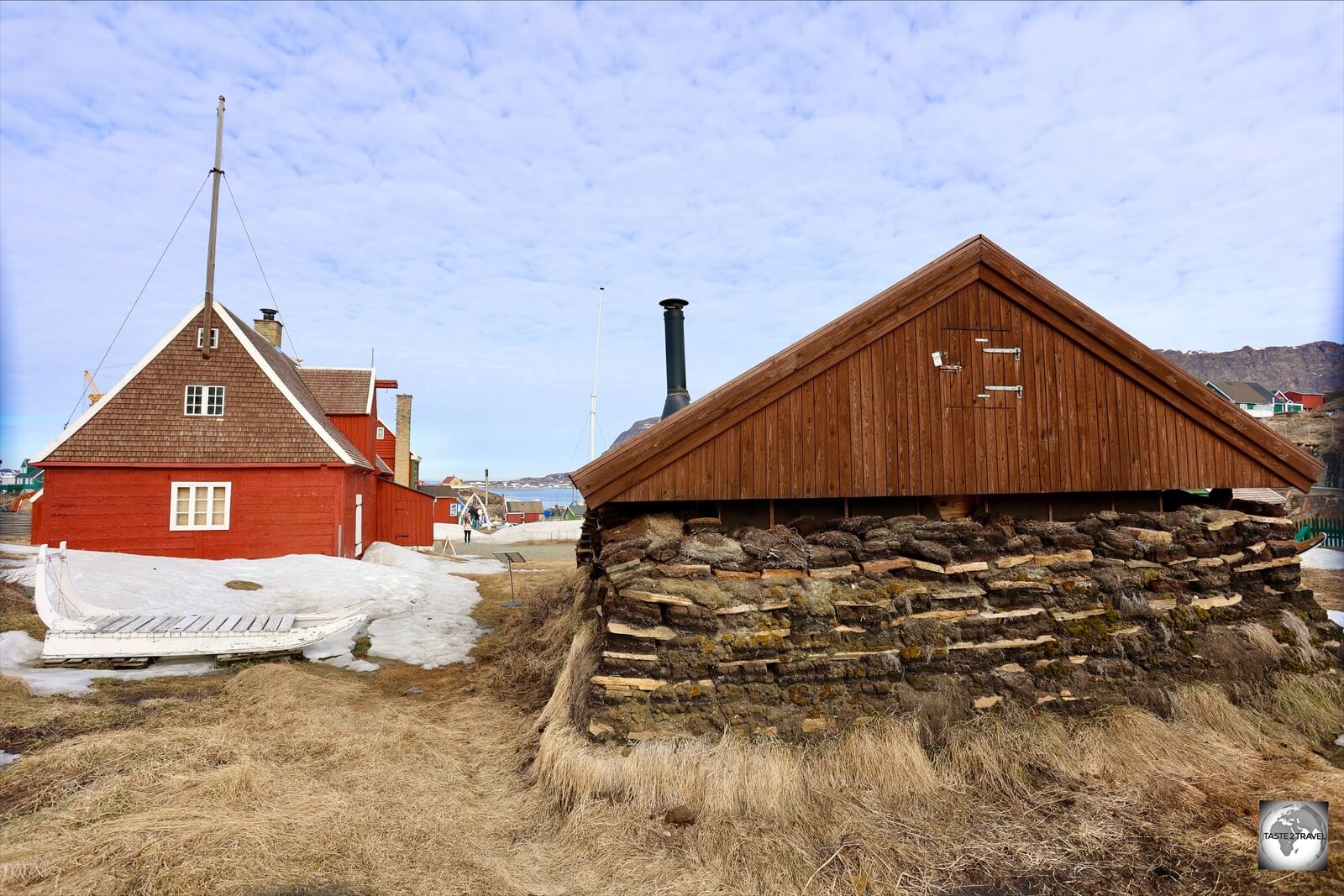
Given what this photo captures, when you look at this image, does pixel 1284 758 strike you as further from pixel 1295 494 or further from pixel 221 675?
pixel 221 675

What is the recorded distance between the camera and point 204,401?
1816 cm

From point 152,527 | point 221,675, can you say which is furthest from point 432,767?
point 152,527

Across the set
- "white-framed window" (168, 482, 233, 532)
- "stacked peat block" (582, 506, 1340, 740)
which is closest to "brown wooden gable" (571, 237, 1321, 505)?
"stacked peat block" (582, 506, 1340, 740)

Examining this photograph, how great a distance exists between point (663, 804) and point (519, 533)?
4025 cm

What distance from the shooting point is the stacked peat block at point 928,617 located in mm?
5773

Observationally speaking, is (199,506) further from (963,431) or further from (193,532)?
(963,431)

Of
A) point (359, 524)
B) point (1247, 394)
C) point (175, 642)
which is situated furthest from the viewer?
point (1247, 394)

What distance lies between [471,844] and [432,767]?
1483mm

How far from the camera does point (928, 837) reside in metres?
4.90

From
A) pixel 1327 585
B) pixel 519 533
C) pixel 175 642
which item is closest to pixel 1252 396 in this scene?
pixel 1327 585

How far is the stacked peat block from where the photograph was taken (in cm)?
577

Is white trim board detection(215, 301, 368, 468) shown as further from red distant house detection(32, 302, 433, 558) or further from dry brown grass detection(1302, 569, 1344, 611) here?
dry brown grass detection(1302, 569, 1344, 611)

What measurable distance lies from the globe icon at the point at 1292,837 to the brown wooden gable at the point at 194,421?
19.1 meters

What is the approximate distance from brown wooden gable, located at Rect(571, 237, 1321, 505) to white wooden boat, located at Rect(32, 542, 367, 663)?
6.65 metres
